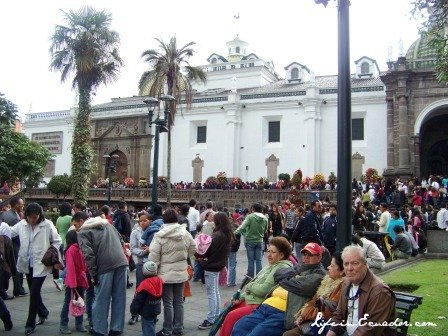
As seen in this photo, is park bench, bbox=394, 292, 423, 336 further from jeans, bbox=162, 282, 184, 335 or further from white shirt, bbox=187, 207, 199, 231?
white shirt, bbox=187, 207, 199, 231

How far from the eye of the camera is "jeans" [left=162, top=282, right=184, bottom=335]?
6789mm

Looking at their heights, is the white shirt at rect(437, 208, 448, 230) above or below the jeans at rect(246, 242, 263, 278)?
above

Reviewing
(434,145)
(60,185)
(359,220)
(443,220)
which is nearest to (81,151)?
(359,220)

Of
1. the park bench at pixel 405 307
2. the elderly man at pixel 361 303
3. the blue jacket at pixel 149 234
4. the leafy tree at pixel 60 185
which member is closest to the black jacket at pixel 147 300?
the blue jacket at pixel 149 234

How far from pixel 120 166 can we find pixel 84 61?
2036cm

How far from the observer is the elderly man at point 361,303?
4.10m

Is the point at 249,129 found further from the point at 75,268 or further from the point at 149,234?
the point at 75,268

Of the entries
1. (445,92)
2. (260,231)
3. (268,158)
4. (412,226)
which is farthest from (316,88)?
(260,231)

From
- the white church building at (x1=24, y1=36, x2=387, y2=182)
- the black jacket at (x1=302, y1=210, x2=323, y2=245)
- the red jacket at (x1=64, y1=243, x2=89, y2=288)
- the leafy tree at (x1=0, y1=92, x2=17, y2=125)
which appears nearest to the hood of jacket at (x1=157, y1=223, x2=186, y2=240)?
the red jacket at (x1=64, y1=243, x2=89, y2=288)

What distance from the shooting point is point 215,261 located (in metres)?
7.50

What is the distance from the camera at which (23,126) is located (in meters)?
45.2

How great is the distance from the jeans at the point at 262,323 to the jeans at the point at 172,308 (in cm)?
147

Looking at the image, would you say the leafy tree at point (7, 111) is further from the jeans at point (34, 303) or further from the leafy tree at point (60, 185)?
the jeans at point (34, 303)

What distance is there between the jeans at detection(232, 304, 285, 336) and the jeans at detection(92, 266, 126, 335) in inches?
80.4
